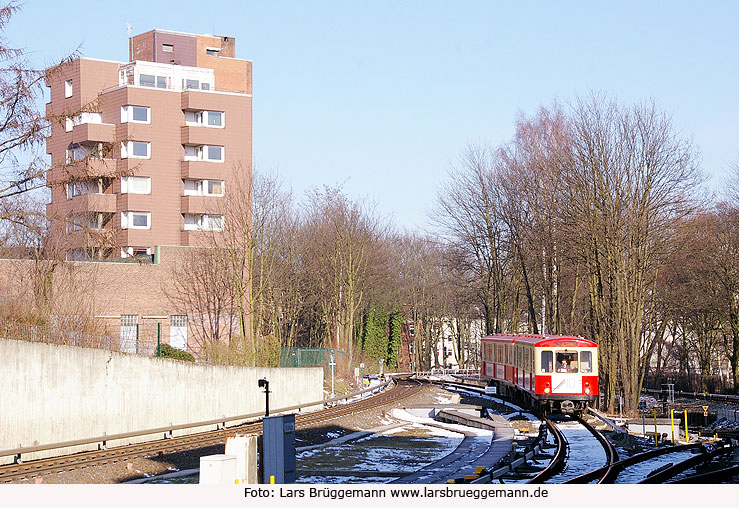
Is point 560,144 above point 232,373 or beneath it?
above

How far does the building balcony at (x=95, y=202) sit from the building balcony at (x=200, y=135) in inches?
228

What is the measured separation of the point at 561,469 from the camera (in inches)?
765

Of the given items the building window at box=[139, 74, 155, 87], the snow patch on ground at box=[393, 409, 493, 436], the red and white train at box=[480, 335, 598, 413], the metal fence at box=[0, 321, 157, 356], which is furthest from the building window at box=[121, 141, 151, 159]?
the red and white train at box=[480, 335, 598, 413]

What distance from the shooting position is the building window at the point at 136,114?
57.9 meters

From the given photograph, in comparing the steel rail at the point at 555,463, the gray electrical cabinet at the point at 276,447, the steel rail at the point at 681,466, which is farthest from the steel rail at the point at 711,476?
the gray electrical cabinet at the point at 276,447

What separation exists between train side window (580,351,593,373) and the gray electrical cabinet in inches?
810

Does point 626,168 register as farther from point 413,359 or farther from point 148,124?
point 413,359

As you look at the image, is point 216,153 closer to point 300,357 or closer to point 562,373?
point 300,357

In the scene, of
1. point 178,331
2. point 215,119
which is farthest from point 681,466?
point 215,119

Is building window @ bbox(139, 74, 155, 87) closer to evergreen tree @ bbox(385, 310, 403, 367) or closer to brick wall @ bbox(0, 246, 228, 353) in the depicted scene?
brick wall @ bbox(0, 246, 228, 353)

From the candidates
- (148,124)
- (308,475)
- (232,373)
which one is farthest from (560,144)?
(308,475)

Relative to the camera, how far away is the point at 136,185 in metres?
58.2

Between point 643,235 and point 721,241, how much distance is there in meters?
14.0

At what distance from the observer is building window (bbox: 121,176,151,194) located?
190 feet
